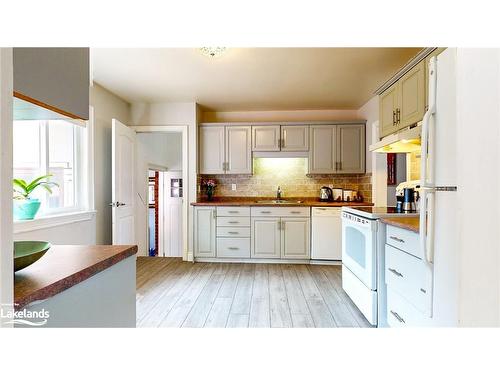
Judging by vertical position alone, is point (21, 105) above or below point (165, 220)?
above

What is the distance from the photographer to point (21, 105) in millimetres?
910

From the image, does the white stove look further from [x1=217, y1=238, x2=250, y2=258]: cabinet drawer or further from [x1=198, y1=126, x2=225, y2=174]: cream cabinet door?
[x1=198, y1=126, x2=225, y2=174]: cream cabinet door

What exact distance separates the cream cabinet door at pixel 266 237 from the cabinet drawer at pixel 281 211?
0.07m

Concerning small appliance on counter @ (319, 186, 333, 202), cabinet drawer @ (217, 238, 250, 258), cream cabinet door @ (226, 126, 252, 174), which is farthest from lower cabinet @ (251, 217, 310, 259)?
cream cabinet door @ (226, 126, 252, 174)

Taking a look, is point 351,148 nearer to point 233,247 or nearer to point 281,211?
point 281,211

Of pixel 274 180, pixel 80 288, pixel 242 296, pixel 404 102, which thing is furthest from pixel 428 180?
pixel 274 180

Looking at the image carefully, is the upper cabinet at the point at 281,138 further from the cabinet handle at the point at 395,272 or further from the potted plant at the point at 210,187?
the cabinet handle at the point at 395,272

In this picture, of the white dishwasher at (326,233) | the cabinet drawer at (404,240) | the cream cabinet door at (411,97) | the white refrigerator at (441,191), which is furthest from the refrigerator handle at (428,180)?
the white dishwasher at (326,233)

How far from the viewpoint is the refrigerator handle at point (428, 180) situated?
1.41 meters

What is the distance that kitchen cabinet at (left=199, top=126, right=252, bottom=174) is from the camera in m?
4.41

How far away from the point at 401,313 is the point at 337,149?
2879 millimetres
